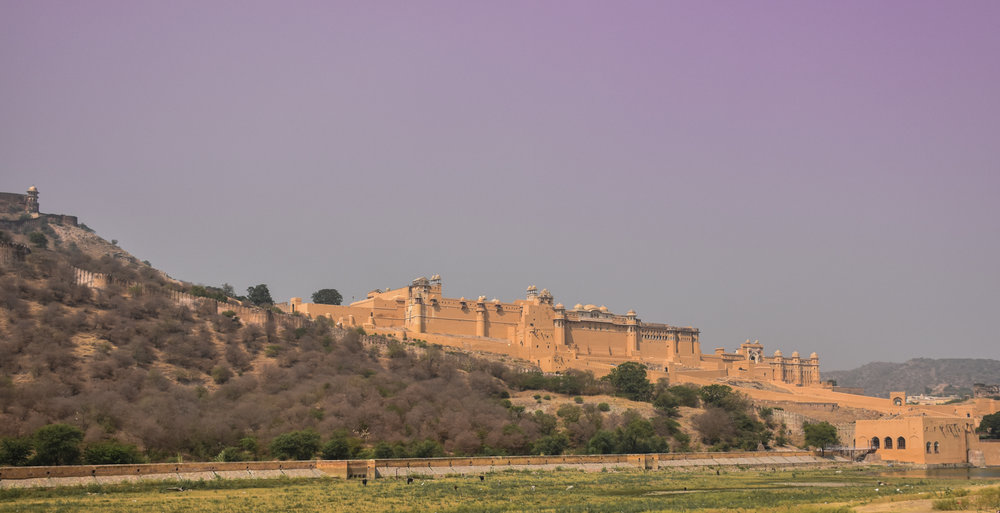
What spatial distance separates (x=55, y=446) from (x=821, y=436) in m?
38.4

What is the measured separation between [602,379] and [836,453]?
16958 mm

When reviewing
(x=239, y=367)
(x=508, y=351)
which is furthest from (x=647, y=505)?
(x=508, y=351)

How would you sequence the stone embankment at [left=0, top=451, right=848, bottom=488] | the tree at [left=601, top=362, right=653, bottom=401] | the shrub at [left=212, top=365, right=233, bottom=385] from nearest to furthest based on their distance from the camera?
the stone embankment at [left=0, top=451, right=848, bottom=488]
the shrub at [left=212, top=365, right=233, bottom=385]
the tree at [left=601, top=362, right=653, bottom=401]

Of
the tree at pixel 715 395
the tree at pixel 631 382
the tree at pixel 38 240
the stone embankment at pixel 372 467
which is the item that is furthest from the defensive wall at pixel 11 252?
the tree at pixel 715 395

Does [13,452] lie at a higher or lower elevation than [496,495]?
higher

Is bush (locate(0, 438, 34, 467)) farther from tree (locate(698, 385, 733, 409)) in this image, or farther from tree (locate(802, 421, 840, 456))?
tree (locate(698, 385, 733, 409))

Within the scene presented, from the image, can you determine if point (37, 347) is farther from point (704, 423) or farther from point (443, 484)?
point (704, 423)

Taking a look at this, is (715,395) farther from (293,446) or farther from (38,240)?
(38,240)

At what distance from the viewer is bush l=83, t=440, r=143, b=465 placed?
33384mm

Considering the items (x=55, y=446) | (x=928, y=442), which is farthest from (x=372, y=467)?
(x=928, y=442)

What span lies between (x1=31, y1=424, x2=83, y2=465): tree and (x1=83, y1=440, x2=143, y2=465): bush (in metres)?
0.54

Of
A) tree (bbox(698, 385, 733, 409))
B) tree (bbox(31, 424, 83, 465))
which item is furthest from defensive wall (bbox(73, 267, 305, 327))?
tree (bbox(698, 385, 733, 409))

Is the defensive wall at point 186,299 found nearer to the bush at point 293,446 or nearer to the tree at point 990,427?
the bush at point 293,446

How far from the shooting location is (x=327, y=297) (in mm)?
82250
